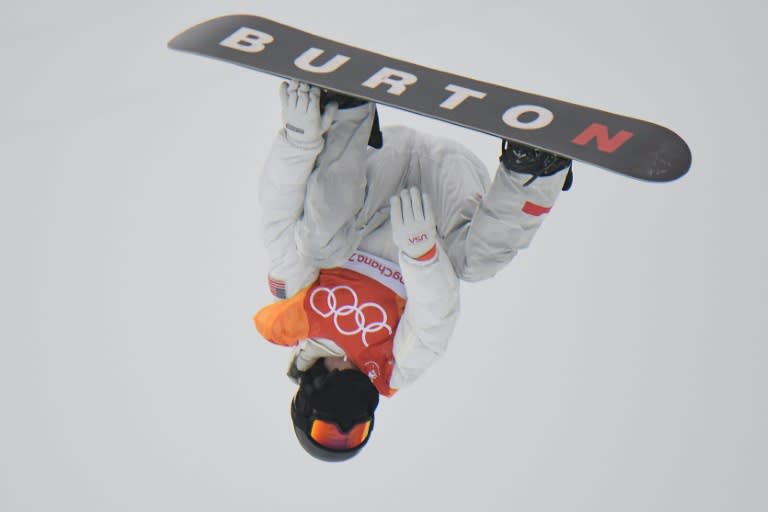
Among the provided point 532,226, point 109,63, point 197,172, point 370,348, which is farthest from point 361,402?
point 109,63

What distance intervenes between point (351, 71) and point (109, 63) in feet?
5.51

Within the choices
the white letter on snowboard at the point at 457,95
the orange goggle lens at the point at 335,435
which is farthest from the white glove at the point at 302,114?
the orange goggle lens at the point at 335,435

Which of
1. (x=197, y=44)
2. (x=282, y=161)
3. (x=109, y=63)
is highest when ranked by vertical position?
(x=197, y=44)

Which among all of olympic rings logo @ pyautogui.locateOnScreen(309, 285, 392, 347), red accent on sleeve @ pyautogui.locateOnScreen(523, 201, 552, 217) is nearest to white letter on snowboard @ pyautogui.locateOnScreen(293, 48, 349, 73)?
red accent on sleeve @ pyautogui.locateOnScreen(523, 201, 552, 217)

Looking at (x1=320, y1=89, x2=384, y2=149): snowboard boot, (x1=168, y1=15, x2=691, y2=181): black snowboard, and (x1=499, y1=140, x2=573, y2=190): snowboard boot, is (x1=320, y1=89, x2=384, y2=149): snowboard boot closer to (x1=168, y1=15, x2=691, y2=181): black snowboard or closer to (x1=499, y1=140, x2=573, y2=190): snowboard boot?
(x1=168, y1=15, x2=691, y2=181): black snowboard

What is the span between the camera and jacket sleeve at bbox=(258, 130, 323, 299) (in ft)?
8.17

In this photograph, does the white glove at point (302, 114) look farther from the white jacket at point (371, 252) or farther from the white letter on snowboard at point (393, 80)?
the white letter on snowboard at point (393, 80)

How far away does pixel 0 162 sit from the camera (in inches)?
152

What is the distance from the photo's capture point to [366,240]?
2.78 m

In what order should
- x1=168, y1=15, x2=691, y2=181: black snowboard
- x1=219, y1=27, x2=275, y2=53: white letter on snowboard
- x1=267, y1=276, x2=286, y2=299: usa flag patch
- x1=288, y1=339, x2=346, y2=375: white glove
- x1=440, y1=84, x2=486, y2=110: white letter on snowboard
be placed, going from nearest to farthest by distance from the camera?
x1=168, y1=15, x2=691, y2=181: black snowboard → x1=440, y1=84, x2=486, y2=110: white letter on snowboard → x1=219, y1=27, x2=275, y2=53: white letter on snowboard → x1=267, y1=276, x2=286, y2=299: usa flag patch → x1=288, y1=339, x2=346, y2=375: white glove

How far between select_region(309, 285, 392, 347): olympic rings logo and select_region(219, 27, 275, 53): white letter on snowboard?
53 cm

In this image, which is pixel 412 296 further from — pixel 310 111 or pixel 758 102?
pixel 758 102

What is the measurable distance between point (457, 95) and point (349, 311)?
0.58m

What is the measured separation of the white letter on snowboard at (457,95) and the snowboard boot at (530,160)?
164 millimetres
